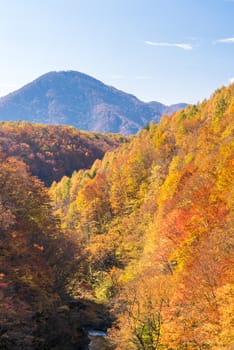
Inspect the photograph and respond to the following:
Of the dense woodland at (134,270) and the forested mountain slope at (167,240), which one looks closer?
the forested mountain slope at (167,240)

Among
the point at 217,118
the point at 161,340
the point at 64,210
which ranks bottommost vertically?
the point at 161,340

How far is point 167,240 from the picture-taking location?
59.4 m

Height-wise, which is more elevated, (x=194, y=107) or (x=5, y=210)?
(x=194, y=107)

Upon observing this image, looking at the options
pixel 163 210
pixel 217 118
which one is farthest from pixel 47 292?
pixel 217 118

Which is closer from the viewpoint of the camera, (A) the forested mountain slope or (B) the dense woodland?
(A) the forested mountain slope

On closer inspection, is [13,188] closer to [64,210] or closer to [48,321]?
[48,321]

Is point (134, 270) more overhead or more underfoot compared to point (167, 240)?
more underfoot

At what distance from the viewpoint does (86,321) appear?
55312mm

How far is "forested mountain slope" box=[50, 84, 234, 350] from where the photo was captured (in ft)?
109

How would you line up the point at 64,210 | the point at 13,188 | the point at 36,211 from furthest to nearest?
the point at 64,210
the point at 36,211
the point at 13,188

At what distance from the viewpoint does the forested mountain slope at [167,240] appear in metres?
33.3

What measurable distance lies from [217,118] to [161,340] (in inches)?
3818

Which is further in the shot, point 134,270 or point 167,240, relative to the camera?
point 134,270

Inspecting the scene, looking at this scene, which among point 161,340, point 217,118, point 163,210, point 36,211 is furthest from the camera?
point 217,118
